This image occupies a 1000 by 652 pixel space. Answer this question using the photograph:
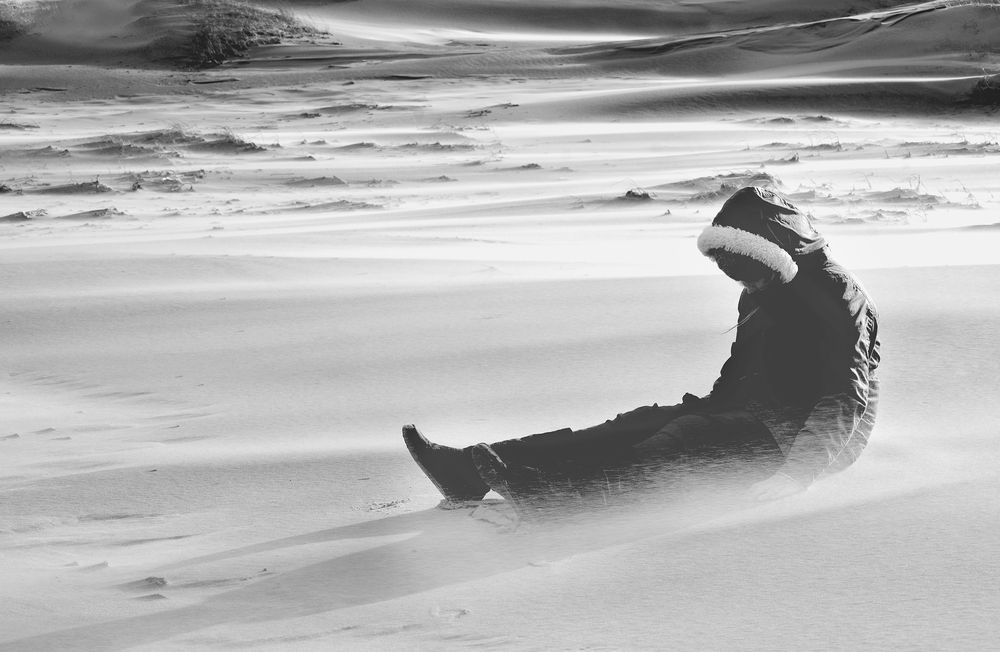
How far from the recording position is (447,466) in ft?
9.50

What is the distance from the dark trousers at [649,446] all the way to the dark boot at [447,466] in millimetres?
146

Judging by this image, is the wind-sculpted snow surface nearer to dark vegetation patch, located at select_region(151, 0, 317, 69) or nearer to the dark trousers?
the dark trousers

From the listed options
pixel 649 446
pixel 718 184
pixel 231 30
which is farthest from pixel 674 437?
pixel 231 30

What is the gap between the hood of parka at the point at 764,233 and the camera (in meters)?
2.71

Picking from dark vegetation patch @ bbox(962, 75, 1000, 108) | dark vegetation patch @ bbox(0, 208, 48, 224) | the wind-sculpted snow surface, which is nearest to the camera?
the wind-sculpted snow surface

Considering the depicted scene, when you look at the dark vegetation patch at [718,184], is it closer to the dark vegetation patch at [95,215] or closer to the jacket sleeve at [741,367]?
the dark vegetation patch at [95,215]

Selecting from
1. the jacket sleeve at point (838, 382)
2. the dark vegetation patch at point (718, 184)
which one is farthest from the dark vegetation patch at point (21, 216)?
the jacket sleeve at point (838, 382)

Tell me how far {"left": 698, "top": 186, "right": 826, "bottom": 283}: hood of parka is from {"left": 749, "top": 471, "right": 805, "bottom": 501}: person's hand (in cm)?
47

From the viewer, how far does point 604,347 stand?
467 centimetres

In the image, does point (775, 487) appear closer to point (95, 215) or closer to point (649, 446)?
point (649, 446)

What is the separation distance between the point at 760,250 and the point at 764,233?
5cm

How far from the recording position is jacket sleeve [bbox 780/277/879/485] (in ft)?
8.98

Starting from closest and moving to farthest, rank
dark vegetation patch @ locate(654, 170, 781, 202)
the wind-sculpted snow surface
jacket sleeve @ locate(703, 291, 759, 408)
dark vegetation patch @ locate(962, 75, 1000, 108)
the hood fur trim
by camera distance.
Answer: the wind-sculpted snow surface, the hood fur trim, jacket sleeve @ locate(703, 291, 759, 408), dark vegetation patch @ locate(654, 170, 781, 202), dark vegetation patch @ locate(962, 75, 1000, 108)

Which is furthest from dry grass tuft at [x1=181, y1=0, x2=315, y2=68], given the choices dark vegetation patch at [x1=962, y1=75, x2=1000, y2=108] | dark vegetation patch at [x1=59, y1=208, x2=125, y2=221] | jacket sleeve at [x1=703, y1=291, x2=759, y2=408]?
jacket sleeve at [x1=703, y1=291, x2=759, y2=408]
